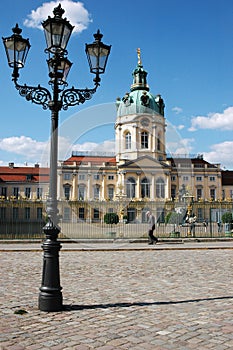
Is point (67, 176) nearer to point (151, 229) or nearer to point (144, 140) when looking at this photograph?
point (144, 140)

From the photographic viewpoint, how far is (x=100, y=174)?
2886 inches

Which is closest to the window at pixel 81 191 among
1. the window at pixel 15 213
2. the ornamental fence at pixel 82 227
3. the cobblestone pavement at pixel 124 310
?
the ornamental fence at pixel 82 227

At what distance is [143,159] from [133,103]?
36.9 feet

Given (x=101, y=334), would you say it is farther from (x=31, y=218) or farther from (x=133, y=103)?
(x=133, y=103)

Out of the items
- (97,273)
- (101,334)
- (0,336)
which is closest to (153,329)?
(101,334)

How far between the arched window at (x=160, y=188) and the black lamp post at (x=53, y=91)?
215 feet

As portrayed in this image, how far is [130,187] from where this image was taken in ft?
236

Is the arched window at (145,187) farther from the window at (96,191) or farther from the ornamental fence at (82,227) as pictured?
the ornamental fence at (82,227)

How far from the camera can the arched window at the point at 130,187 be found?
234ft

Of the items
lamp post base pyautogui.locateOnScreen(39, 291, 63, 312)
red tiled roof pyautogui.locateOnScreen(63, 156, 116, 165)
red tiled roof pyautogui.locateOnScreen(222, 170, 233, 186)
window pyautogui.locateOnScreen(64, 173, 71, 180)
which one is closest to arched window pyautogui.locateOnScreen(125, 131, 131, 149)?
red tiled roof pyautogui.locateOnScreen(63, 156, 116, 165)

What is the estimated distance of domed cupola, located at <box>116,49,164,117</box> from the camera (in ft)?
245

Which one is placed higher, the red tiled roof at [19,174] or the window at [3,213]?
the red tiled roof at [19,174]

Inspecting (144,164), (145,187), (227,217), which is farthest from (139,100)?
(227,217)

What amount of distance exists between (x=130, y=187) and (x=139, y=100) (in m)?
16.8
